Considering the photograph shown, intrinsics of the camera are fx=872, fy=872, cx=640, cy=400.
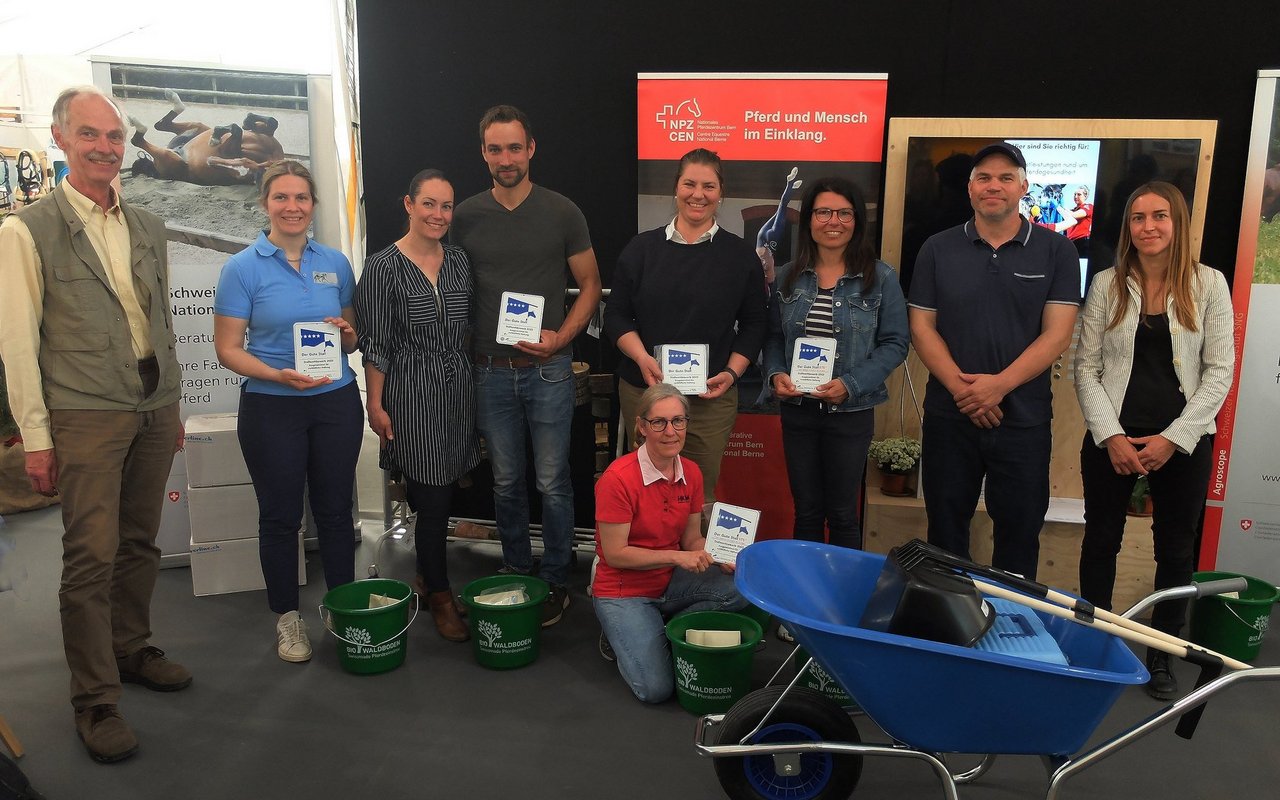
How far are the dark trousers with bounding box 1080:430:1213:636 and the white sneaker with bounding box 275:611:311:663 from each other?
2768 millimetres

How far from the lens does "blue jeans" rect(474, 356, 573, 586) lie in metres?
3.34

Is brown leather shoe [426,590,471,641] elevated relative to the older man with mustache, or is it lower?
lower

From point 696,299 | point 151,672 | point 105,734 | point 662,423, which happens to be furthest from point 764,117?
point 105,734

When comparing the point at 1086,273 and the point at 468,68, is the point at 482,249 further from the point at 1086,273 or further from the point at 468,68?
the point at 1086,273

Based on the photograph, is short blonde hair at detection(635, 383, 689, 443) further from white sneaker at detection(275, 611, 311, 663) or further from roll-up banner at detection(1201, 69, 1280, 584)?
roll-up banner at detection(1201, 69, 1280, 584)

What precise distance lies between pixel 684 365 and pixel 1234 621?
2152 millimetres

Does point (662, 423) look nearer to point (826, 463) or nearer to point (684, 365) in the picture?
point (684, 365)

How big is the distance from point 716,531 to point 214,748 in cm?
165

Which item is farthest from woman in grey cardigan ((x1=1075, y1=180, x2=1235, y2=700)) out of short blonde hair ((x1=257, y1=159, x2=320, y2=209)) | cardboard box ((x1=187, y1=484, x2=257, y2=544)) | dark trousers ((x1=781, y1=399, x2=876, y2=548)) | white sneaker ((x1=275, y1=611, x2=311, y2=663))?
cardboard box ((x1=187, y1=484, x2=257, y2=544))

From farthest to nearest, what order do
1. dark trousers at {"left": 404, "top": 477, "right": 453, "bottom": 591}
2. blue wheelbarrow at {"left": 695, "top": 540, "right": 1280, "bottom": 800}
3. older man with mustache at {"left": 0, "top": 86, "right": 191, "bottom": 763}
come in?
dark trousers at {"left": 404, "top": 477, "right": 453, "bottom": 591}
older man with mustache at {"left": 0, "top": 86, "right": 191, "bottom": 763}
blue wheelbarrow at {"left": 695, "top": 540, "right": 1280, "bottom": 800}

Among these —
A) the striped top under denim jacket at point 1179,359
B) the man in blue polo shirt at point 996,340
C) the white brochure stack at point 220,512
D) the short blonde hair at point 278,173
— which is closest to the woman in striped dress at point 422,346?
the short blonde hair at point 278,173

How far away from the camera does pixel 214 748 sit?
2.62m

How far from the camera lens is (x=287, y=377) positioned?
2.86 metres

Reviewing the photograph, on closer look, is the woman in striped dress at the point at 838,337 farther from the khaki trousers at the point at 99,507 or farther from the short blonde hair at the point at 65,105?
the short blonde hair at the point at 65,105
